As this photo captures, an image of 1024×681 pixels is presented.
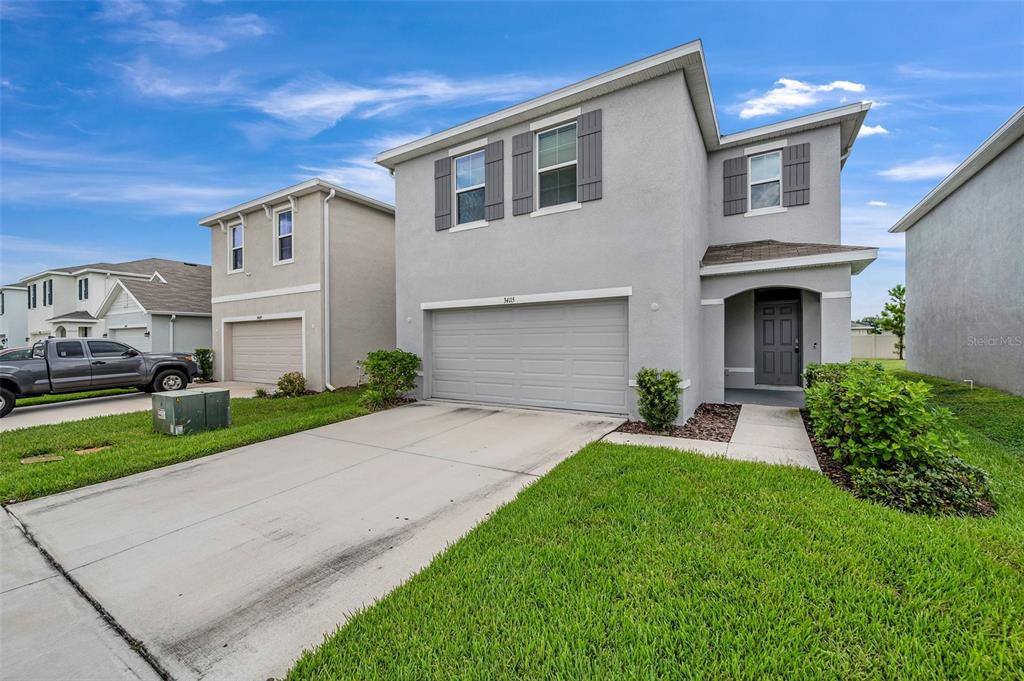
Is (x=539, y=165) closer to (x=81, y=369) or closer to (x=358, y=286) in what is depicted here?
(x=358, y=286)

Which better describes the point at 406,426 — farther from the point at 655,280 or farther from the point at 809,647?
the point at 809,647

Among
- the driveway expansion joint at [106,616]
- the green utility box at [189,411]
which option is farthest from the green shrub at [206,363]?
the driveway expansion joint at [106,616]

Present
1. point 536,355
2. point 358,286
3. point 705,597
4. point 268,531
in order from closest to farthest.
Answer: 1. point 705,597
2. point 268,531
3. point 536,355
4. point 358,286

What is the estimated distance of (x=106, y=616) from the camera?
2475 millimetres

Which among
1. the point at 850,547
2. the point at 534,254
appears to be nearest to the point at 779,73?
the point at 534,254

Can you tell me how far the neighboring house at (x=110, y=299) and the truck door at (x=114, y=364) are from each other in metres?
6.05

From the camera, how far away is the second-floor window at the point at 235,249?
14125mm

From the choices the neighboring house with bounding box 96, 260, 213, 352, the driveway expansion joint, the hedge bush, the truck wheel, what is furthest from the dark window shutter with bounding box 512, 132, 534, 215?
the neighboring house with bounding box 96, 260, 213, 352

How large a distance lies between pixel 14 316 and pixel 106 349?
2680 centimetres

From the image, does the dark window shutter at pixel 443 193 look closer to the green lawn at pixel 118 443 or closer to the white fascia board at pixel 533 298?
the white fascia board at pixel 533 298

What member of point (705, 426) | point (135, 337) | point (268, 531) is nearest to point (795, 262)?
point (705, 426)

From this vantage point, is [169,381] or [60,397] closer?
[60,397]

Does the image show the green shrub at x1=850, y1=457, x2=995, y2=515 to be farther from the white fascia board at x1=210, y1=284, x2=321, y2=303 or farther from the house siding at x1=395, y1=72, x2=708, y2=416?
the white fascia board at x1=210, y1=284, x2=321, y2=303

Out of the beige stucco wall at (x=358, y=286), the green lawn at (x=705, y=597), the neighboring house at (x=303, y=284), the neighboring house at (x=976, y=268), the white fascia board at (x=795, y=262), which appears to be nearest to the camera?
the green lawn at (x=705, y=597)
